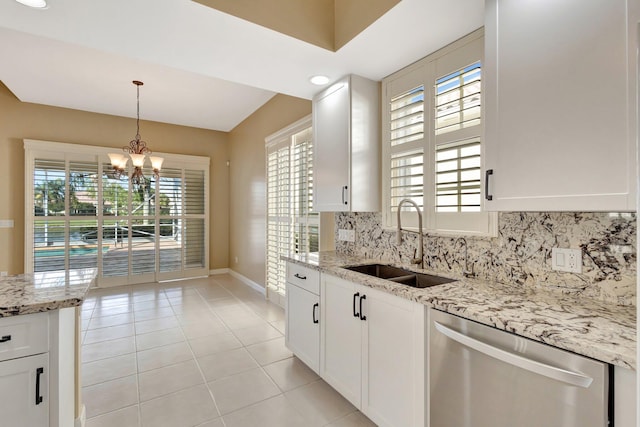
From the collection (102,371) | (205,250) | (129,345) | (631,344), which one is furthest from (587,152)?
(205,250)

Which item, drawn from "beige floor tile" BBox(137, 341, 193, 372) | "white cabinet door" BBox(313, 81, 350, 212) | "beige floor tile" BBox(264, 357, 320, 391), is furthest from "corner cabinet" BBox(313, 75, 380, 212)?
"beige floor tile" BBox(137, 341, 193, 372)

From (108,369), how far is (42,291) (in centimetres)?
145

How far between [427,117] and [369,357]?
5.27 ft

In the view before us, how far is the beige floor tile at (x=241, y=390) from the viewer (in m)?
2.08

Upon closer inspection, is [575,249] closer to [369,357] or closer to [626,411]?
[626,411]

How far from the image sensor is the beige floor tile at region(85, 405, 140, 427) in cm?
187

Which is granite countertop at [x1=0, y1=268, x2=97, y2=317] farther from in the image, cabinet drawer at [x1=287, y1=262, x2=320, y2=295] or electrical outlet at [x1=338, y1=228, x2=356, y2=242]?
electrical outlet at [x1=338, y1=228, x2=356, y2=242]

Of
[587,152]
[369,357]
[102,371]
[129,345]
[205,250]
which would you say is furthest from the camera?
[205,250]

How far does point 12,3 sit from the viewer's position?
1.55 metres

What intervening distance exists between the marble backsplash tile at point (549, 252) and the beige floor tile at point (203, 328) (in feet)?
7.76

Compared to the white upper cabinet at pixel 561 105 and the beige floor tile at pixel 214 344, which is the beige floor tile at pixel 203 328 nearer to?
the beige floor tile at pixel 214 344

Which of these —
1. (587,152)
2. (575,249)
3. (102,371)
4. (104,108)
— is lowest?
(102,371)

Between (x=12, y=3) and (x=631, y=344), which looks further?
(x=12, y=3)

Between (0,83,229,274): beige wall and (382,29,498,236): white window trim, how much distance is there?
442 cm
